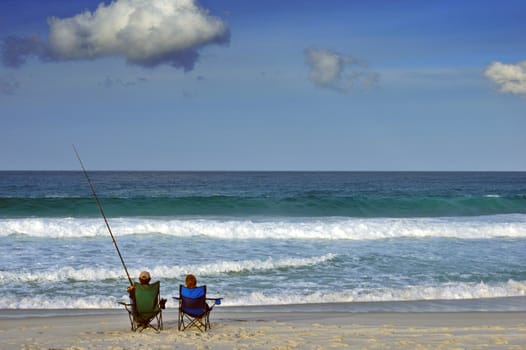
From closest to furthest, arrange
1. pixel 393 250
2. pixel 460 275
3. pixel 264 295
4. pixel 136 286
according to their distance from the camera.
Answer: pixel 136 286, pixel 264 295, pixel 460 275, pixel 393 250

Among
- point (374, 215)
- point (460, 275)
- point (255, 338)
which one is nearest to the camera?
point (255, 338)

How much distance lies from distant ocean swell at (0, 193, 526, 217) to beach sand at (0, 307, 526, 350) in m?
17.6

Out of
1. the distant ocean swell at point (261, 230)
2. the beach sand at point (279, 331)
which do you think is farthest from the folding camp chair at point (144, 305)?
the distant ocean swell at point (261, 230)

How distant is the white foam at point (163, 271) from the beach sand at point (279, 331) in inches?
86.4

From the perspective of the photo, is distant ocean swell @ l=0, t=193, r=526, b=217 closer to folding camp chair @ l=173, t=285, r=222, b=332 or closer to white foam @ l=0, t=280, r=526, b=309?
white foam @ l=0, t=280, r=526, b=309

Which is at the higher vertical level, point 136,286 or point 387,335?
point 136,286

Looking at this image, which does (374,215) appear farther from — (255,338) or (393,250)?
(255,338)

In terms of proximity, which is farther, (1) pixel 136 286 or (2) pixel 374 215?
(2) pixel 374 215

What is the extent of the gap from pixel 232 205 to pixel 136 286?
21306mm

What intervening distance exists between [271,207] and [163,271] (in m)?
17.3

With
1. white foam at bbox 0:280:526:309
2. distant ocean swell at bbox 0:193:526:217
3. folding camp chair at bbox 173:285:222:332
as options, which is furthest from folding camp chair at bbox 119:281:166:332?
distant ocean swell at bbox 0:193:526:217

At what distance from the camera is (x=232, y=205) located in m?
28.0

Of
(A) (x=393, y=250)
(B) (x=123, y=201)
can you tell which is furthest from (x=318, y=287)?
(B) (x=123, y=201)

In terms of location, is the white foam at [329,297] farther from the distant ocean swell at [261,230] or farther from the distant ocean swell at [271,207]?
the distant ocean swell at [271,207]
